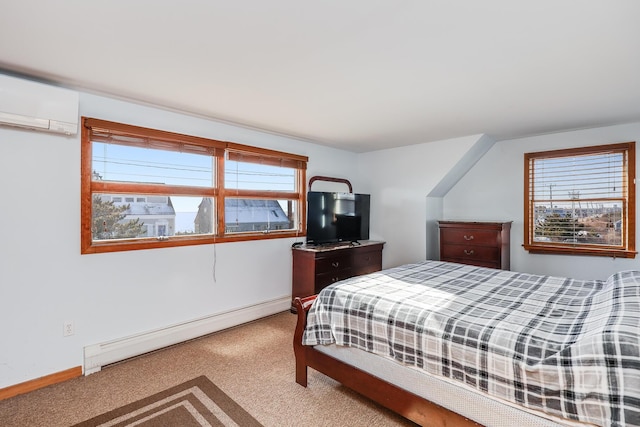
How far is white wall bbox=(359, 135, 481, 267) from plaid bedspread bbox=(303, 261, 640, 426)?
1.85 metres

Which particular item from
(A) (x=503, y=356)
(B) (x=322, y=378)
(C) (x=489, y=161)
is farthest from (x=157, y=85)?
(C) (x=489, y=161)

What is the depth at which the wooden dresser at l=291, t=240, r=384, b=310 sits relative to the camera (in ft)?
12.1

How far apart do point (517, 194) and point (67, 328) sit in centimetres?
489

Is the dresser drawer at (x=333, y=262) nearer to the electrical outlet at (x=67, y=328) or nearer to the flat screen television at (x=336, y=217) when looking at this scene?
the flat screen television at (x=336, y=217)

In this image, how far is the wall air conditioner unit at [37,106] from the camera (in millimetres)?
2031

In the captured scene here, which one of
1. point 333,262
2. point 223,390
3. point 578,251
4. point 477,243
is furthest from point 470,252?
point 223,390

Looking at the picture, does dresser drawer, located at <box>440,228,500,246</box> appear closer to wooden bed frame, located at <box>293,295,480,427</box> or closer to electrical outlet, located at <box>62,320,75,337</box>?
wooden bed frame, located at <box>293,295,480,427</box>

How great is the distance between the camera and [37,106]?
84.2 inches

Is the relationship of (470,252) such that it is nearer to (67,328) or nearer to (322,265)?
(322,265)

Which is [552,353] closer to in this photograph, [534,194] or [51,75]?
[534,194]

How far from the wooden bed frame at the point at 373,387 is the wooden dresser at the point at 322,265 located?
4.21 ft

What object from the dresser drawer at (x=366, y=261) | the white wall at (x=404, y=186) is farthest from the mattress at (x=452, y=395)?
the white wall at (x=404, y=186)

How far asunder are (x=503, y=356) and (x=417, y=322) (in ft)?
1.41

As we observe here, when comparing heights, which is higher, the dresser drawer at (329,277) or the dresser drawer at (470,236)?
the dresser drawer at (470,236)
